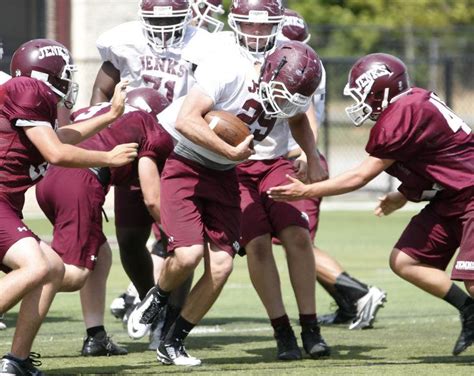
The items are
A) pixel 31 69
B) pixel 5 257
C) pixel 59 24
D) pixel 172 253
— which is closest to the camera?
pixel 5 257

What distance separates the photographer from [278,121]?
7.07 metres

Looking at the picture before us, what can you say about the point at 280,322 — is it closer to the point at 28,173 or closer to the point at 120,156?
the point at 120,156

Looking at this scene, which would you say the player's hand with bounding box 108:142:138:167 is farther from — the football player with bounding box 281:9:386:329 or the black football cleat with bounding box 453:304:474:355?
the football player with bounding box 281:9:386:329

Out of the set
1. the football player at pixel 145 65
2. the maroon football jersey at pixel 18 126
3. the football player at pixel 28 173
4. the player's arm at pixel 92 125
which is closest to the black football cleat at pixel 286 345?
the football player at pixel 145 65

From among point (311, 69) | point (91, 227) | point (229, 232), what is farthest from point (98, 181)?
point (311, 69)

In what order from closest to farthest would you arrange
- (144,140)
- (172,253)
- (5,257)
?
1. (5,257)
2. (172,253)
3. (144,140)

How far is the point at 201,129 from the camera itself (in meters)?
6.21

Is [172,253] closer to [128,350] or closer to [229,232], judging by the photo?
[229,232]

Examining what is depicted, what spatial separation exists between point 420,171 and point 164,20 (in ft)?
6.56

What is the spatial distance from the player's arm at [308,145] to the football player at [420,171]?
41 cm

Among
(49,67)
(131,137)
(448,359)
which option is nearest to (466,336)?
(448,359)

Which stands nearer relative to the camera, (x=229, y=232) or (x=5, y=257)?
(x=5, y=257)

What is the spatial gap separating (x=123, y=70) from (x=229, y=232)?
1807 millimetres

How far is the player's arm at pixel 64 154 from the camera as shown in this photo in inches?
223
